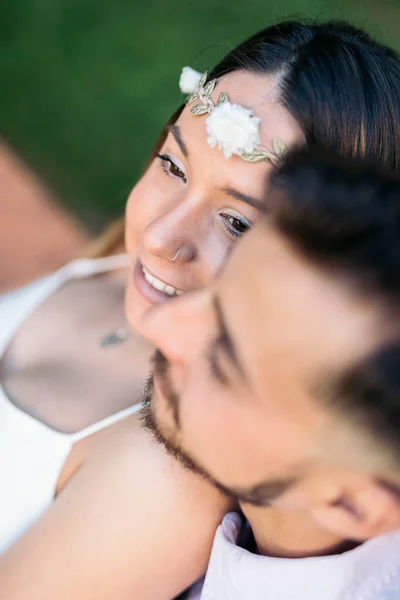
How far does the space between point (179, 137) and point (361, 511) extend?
777 millimetres

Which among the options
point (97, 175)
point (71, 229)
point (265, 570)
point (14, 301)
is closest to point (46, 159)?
point (97, 175)

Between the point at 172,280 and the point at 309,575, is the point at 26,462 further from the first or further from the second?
the point at 309,575

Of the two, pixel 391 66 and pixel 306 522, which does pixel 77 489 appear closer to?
pixel 306 522

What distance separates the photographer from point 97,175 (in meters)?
2.89

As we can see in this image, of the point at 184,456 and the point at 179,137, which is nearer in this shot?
the point at 184,456

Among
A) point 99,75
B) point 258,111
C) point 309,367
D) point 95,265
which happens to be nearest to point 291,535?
point 309,367

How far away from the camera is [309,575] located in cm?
86

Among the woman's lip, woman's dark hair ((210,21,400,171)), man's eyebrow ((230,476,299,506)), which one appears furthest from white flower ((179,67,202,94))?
man's eyebrow ((230,476,299,506))

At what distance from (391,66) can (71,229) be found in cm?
177

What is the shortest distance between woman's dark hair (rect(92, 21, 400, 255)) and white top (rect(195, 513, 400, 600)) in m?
0.61

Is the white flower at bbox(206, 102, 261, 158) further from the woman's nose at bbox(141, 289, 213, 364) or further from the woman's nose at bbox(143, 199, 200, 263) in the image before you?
the woman's nose at bbox(141, 289, 213, 364)

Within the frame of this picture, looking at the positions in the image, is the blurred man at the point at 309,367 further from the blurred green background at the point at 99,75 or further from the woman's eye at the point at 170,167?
the blurred green background at the point at 99,75

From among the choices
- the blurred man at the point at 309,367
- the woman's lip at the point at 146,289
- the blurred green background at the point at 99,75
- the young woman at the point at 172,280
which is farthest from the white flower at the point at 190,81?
the blurred green background at the point at 99,75

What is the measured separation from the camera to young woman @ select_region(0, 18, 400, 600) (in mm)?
998
